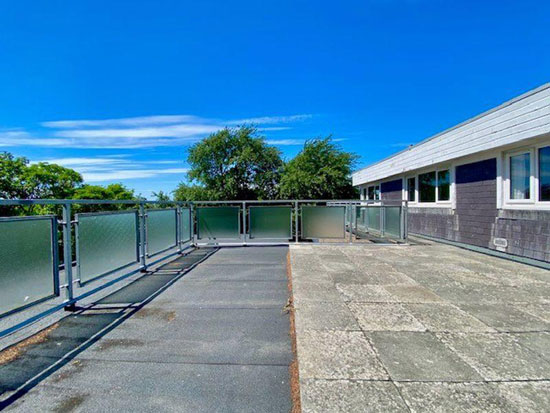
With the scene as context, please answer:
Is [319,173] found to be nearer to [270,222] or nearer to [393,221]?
[393,221]

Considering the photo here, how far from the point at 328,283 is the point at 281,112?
742 inches

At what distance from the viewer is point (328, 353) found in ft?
7.34

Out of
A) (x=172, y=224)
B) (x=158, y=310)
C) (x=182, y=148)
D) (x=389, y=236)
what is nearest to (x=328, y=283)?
(x=158, y=310)

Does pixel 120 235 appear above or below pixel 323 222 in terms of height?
above

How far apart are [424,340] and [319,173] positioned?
61.2ft

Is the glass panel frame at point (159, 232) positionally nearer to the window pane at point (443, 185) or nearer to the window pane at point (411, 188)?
the window pane at point (443, 185)

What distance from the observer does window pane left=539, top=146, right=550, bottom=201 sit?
200 inches

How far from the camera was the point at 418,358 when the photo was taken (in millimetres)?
2170

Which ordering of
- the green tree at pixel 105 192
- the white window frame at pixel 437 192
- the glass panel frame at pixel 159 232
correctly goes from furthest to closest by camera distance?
the green tree at pixel 105 192 → the white window frame at pixel 437 192 → the glass panel frame at pixel 159 232

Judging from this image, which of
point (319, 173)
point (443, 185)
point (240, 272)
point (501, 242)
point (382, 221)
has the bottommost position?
point (240, 272)

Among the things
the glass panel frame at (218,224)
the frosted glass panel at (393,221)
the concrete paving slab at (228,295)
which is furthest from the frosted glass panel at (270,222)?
the concrete paving slab at (228,295)

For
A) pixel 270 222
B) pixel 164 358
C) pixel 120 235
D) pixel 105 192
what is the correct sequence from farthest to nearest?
pixel 105 192
pixel 270 222
pixel 120 235
pixel 164 358

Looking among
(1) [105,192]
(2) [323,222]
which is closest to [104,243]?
(2) [323,222]

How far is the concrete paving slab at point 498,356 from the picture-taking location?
1.96 metres
